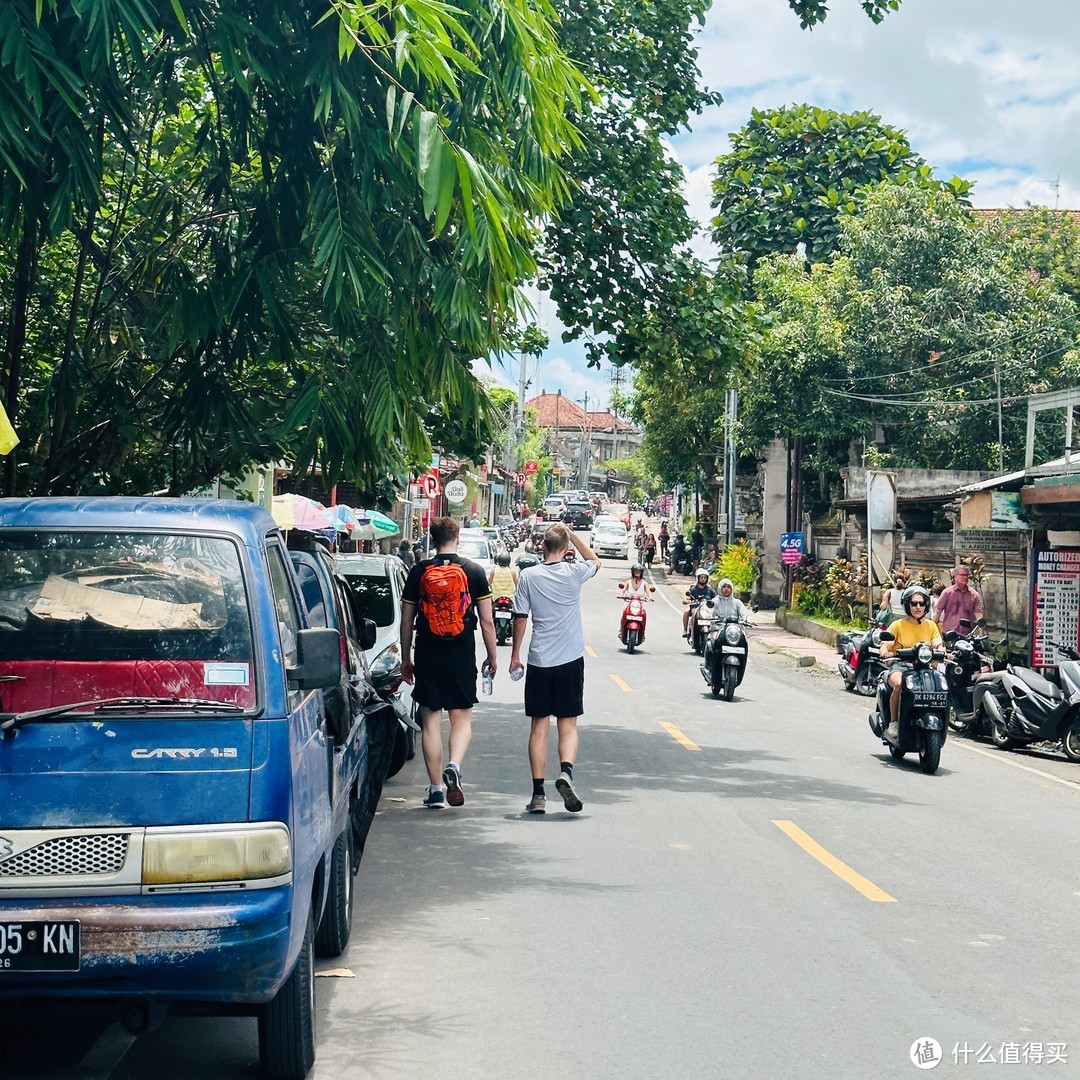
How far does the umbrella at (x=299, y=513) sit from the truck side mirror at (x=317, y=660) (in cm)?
1872

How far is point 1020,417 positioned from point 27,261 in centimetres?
2771

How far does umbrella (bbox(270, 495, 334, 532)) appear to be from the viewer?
24.0m

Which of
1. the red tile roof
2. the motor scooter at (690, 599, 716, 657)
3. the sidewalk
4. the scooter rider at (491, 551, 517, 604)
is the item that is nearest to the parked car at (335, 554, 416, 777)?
the scooter rider at (491, 551, 517, 604)

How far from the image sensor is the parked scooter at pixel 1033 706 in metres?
14.7

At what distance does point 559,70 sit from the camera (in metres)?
6.93

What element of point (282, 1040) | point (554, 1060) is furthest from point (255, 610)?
point (554, 1060)

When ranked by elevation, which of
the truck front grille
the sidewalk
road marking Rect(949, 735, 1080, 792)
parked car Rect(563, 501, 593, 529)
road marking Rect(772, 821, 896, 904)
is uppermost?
parked car Rect(563, 501, 593, 529)

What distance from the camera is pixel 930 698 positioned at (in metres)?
12.7

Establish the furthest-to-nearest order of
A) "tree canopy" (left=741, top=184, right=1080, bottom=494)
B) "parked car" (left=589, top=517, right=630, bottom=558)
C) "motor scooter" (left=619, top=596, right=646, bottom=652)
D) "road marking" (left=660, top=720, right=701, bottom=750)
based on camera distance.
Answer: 1. "parked car" (left=589, top=517, right=630, bottom=558)
2. "tree canopy" (left=741, top=184, right=1080, bottom=494)
3. "motor scooter" (left=619, top=596, right=646, bottom=652)
4. "road marking" (left=660, top=720, right=701, bottom=750)

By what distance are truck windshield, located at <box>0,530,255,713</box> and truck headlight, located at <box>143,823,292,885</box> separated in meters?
0.44

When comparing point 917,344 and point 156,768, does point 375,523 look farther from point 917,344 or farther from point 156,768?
point 156,768

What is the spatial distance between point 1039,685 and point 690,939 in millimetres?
9811

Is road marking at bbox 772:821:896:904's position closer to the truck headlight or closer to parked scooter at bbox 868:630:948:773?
parked scooter at bbox 868:630:948:773

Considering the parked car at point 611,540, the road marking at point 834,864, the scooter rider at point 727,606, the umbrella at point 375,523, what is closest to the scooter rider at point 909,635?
the road marking at point 834,864
